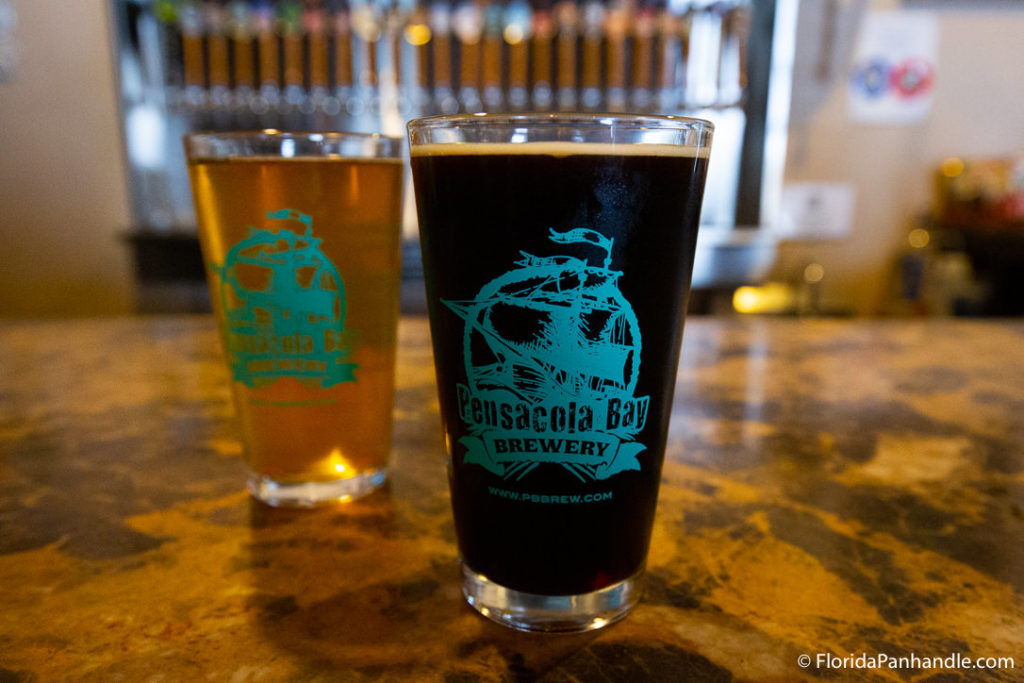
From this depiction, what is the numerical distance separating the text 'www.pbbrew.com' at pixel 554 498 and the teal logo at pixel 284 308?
0.22 m

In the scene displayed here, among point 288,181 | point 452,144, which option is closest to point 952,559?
point 452,144

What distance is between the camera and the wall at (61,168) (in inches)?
122

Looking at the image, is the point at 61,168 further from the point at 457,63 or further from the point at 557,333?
the point at 557,333

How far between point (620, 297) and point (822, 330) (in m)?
1.09

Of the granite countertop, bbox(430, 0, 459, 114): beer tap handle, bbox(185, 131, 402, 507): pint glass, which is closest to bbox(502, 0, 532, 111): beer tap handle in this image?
bbox(430, 0, 459, 114): beer tap handle

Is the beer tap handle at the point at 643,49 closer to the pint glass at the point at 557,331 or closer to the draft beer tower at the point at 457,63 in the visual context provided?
the draft beer tower at the point at 457,63

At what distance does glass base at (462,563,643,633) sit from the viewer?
1.36 ft

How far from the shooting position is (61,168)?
3.21 metres

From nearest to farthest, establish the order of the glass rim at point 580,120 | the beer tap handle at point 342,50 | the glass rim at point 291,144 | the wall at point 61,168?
the glass rim at point 580,120, the glass rim at point 291,144, the beer tap handle at point 342,50, the wall at point 61,168

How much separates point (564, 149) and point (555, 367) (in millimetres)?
112

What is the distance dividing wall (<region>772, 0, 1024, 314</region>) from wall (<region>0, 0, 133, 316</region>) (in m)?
3.05

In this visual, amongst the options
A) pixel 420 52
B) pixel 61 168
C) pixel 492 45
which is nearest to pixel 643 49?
pixel 492 45

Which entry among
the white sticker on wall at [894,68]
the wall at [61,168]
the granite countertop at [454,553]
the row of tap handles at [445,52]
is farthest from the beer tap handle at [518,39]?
the granite countertop at [454,553]

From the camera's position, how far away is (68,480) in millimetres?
634
